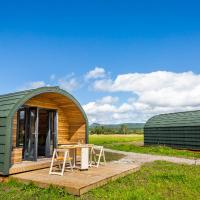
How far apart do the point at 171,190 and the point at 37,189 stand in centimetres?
378

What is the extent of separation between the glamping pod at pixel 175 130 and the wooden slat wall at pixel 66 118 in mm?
10858

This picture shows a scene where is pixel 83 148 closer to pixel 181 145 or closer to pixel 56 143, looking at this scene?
pixel 56 143

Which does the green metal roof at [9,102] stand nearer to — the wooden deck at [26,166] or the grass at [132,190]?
the wooden deck at [26,166]

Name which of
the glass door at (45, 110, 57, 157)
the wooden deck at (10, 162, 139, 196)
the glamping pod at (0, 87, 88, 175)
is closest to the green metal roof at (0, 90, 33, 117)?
the glamping pod at (0, 87, 88, 175)

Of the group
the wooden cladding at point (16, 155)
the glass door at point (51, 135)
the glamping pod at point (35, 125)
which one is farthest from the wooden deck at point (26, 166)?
the glass door at point (51, 135)

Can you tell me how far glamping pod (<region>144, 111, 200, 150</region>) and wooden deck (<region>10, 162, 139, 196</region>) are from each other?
11510mm

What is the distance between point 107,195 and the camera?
687 cm

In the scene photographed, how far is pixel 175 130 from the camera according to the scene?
70.2ft

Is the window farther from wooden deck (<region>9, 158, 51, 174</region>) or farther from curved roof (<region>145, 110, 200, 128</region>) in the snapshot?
curved roof (<region>145, 110, 200, 128</region>)

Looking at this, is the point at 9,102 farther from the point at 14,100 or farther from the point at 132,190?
the point at 132,190

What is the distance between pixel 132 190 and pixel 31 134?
509 centimetres

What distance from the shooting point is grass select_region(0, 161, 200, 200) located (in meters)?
6.72

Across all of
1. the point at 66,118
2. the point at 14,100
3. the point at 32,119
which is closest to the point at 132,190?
the point at 14,100

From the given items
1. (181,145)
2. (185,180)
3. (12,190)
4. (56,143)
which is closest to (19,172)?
(12,190)
